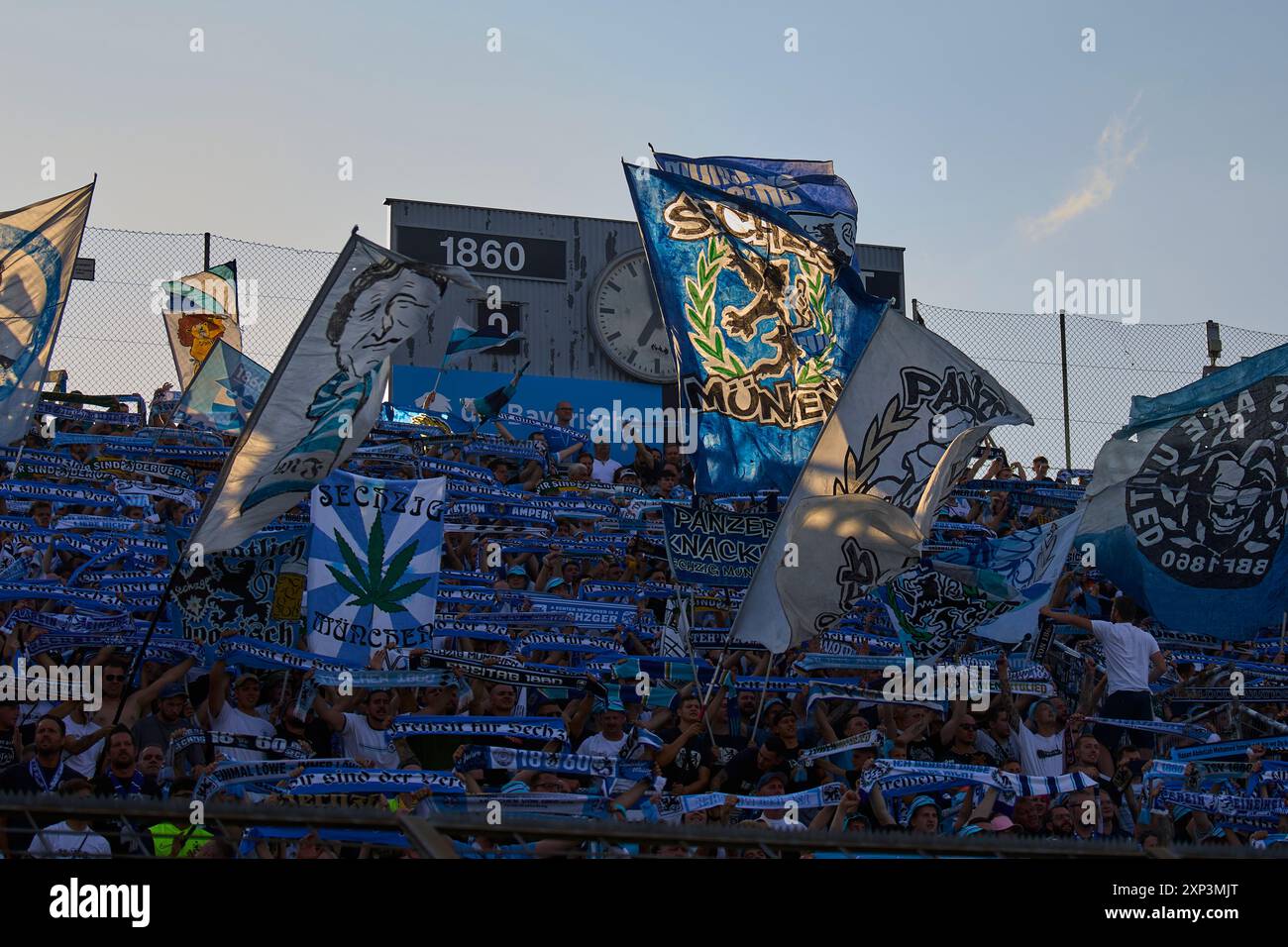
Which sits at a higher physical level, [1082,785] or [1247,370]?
[1247,370]

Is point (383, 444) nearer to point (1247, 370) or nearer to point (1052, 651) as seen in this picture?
point (1052, 651)

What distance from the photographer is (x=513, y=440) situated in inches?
742

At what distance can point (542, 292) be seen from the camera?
85.0ft

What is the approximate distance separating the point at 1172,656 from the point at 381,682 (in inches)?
285

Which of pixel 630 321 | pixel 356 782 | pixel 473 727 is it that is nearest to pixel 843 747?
pixel 473 727

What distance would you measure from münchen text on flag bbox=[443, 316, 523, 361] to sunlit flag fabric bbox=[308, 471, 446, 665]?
11.3 metres

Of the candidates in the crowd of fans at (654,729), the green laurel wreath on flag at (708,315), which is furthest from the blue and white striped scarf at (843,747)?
the green laurel wreath on flag at (708,315)

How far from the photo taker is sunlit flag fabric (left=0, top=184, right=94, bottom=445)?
13492mm

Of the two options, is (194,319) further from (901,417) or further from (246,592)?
(901,417)

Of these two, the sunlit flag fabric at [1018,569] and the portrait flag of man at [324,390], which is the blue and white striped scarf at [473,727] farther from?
the sunlit flag fabric at [1018,569]

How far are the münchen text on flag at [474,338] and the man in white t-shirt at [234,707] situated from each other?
12475mm

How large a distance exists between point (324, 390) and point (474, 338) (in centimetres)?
1317
